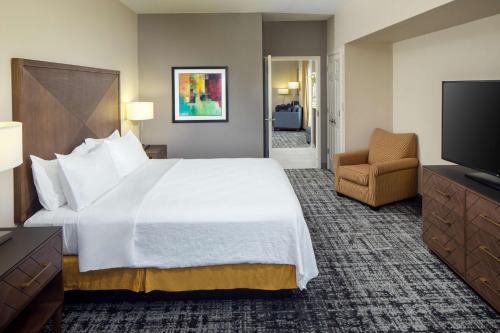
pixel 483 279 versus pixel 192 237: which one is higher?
pixel 192 237

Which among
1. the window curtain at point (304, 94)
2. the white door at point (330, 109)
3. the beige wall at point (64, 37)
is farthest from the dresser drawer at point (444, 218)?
the window curtain at point (304, 94)

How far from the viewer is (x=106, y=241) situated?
232 cm

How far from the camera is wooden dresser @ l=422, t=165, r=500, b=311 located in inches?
87.7

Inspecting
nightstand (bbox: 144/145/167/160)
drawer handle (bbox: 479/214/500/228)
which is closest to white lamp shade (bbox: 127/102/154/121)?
nightstand (bbox: 144/145/167/160)

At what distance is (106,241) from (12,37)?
1.29 metres

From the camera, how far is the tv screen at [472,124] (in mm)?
2502

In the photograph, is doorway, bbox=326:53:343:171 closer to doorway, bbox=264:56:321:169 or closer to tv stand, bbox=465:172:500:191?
doorway, bbox=264:56:321:169

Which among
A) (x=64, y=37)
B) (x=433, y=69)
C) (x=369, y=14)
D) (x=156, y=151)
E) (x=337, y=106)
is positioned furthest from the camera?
(x=337, y=106)

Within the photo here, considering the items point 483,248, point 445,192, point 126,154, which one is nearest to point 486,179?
point 445,192

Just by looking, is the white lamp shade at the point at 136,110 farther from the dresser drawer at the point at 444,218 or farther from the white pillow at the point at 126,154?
the dresser drawer at the point at 444,218

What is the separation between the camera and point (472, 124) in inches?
108

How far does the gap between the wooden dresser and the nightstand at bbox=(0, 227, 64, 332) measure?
2171 millimetres

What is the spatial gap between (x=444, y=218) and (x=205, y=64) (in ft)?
12.2

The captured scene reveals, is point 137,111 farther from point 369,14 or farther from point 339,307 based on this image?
point 339,307
